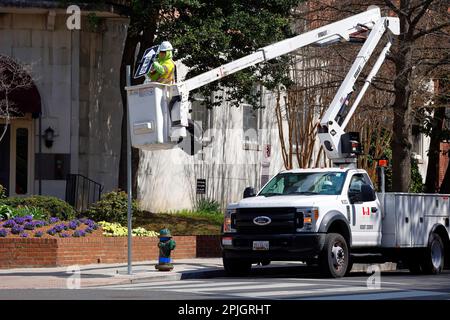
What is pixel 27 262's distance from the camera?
20.8 m

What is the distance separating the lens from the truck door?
19969 mm

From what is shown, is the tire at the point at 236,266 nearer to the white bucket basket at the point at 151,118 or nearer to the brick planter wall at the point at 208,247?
the white bucket basket at the point at 151,118

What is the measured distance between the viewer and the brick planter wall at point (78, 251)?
817 inches

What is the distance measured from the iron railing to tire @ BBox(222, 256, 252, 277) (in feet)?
29.5

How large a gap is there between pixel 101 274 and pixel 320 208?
447cm

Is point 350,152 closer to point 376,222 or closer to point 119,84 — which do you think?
point 376,222

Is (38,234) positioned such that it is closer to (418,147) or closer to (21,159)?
(21,159)

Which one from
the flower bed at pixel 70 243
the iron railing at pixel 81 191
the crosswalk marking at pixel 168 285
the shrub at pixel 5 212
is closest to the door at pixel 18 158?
the iron railing at pixel 81 191

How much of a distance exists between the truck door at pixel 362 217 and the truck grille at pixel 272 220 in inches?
56.2

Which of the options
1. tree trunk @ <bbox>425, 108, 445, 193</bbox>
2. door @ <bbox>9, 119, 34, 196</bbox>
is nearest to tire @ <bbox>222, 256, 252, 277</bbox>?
door @ <bbox>9, 119, 34, 196</bbox>

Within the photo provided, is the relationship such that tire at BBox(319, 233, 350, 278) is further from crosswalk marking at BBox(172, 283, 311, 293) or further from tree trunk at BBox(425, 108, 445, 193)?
tree trunk at BBox(425, 108, 445, 193)

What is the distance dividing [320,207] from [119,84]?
40.7 ft

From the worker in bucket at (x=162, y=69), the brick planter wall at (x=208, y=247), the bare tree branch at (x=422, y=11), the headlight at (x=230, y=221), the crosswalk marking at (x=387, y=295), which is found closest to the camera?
the crosswalk marking at (x=387, y=295)
